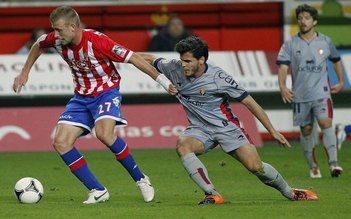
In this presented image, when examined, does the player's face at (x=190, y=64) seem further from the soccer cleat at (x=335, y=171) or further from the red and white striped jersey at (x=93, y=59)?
the soccer cleat at (x=335, y=171)

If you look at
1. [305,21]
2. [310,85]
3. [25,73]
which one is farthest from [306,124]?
[25,73]

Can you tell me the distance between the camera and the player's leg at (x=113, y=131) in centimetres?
1013

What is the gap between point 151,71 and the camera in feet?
32.6

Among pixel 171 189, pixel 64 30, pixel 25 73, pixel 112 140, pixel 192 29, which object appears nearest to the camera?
pixel 64 30

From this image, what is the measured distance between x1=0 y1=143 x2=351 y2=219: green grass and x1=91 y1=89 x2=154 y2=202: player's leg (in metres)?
0.21

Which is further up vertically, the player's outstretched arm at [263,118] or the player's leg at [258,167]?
the player's outstretched arm at [263,118]

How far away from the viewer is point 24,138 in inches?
675

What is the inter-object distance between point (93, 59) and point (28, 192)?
4.52 ft

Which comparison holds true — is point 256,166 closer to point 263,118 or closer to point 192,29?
point 263,118

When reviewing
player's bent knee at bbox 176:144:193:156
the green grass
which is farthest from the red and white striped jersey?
the green grass

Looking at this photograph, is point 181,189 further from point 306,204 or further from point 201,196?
point 306,204

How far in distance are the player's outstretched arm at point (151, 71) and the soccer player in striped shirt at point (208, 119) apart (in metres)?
0.20

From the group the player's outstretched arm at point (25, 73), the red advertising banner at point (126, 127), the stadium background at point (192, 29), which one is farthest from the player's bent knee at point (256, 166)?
the stadium background at point (192, 29)

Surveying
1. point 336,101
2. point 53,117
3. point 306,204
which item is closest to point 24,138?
point 53,117
